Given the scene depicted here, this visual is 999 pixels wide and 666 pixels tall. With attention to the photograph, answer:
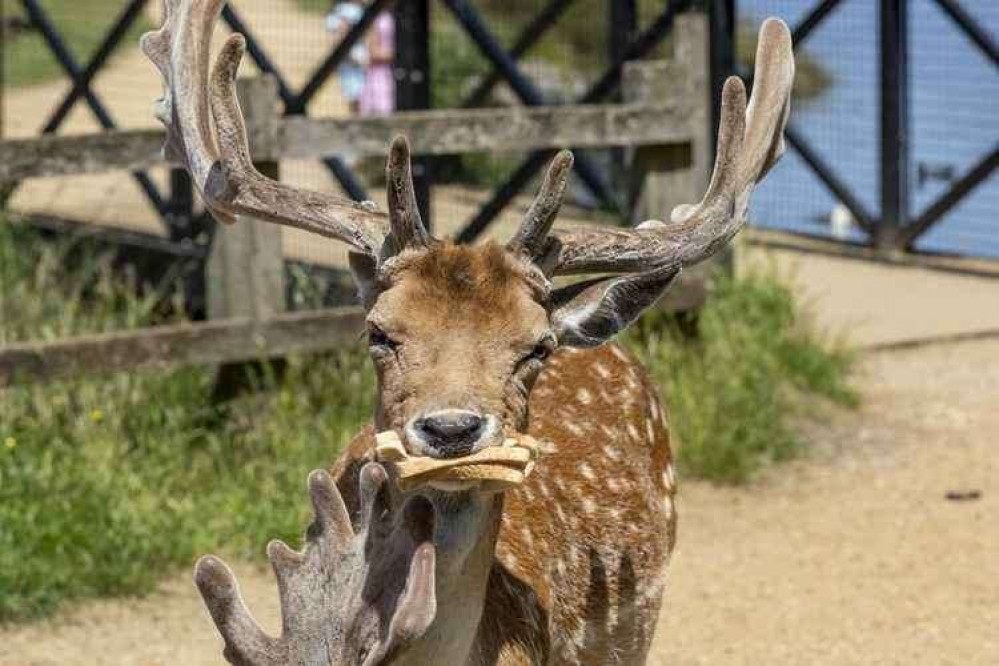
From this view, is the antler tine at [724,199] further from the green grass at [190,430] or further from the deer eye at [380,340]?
the green grass at [190,430]

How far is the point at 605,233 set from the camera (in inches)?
172

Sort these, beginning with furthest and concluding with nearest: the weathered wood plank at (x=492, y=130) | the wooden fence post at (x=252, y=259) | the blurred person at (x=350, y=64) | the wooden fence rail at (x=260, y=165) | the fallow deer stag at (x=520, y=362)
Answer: the blurred person at (x=350, y=64) < the weathered wood plank at (x=492, y=130) < the wooden fence post at (x=252, y=259) < the wooden fence rail at (x=260, y=165) < the fallow deer stag at (x=520, y=362)

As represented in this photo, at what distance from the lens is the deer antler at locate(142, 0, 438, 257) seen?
13.8ft

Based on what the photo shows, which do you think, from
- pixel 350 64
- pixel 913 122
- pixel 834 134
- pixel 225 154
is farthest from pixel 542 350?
pixel 350 64

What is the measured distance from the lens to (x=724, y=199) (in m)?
4.58

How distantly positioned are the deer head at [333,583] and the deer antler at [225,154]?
59 centimetres

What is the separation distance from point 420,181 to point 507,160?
3564 mm

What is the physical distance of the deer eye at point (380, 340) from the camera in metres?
3.99

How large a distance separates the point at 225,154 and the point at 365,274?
561 mm

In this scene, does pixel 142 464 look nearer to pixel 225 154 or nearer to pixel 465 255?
pixel 225 154

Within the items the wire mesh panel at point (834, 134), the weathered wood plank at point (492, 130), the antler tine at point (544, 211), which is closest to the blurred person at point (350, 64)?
the wire mesh panel at point (834, 134)

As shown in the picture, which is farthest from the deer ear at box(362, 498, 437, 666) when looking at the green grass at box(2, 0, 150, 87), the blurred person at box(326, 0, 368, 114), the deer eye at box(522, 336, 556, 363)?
the green grass at box(2, 0, 150, 87)

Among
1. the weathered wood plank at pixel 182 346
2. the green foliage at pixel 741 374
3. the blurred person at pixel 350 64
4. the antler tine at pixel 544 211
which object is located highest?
the antler tine at pixel 544 211

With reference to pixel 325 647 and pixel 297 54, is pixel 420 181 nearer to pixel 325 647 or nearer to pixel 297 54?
pixel 325 647
